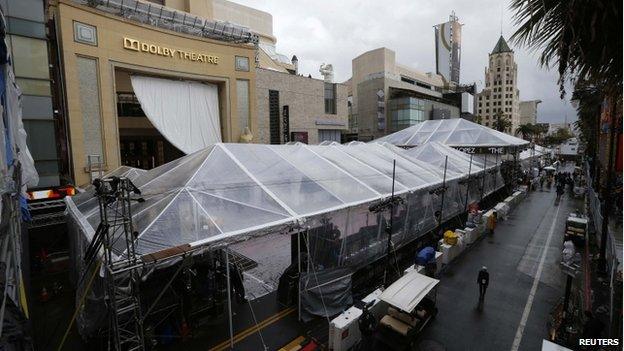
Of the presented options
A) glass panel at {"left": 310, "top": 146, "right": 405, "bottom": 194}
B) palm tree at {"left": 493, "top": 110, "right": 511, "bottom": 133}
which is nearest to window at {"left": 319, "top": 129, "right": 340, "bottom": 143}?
glass panel at {"left": 310, "top": 146, "right": 405, "bottom": 194}

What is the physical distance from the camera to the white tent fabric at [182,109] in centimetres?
2375

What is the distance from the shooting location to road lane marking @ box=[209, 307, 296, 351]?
8.79 metres

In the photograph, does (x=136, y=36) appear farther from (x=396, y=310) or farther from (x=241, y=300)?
(x=396, y=310)

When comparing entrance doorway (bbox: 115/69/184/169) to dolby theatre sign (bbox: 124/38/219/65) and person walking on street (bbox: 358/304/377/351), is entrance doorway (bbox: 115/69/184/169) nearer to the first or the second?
dolby theatre sign (bbox: 124/38/219/65)

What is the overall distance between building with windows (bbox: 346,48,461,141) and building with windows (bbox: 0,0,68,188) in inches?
2112

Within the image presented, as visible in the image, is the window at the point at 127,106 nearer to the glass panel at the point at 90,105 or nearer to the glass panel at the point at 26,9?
the glass panel at the point at 90,105

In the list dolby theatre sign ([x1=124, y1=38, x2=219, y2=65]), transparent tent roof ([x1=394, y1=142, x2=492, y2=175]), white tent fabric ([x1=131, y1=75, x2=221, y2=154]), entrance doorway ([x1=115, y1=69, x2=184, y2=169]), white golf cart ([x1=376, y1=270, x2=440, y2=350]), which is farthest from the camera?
entrance doorway ([x1=115, y1=69, x2=184, y2=169])

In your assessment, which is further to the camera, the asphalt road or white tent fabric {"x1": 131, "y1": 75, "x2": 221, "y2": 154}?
white tent fabric {"x1": 131, "y1": 75, "x2": 221, "y2": 154}

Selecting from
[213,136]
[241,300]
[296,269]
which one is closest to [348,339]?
[296,269]

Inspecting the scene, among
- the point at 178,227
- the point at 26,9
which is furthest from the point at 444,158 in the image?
the point at 26,9

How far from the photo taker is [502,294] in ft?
37.9

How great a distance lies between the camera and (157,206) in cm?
914

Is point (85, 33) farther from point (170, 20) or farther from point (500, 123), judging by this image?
point (500, 123)

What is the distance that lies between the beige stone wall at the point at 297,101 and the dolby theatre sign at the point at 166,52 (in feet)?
25.2
